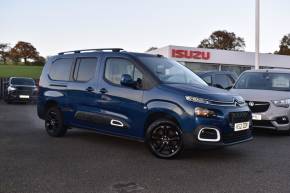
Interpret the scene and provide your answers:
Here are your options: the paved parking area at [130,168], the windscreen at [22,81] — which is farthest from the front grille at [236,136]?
the windscreen at [22,81]

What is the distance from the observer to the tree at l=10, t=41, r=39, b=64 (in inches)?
3110

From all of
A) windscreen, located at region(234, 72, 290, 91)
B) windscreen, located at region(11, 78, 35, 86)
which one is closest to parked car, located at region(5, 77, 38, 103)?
windscreen, located at region(11, 78, 35, 86)

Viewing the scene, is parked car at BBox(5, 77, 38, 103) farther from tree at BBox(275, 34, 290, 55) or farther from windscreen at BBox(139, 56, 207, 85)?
tree at BBox(275, 34, 290, 55)

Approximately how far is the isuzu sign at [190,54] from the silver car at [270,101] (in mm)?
23366

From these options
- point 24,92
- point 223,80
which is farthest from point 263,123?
point 24,92

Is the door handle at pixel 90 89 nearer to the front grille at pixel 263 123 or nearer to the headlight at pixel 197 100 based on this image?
the headlight at pixel 197 100

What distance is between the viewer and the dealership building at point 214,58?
111 feet

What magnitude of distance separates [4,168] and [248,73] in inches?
286

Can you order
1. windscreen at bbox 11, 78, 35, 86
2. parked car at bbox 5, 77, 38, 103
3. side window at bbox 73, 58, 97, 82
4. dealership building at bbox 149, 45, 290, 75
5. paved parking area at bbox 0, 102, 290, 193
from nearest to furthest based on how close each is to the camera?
paved parking area at bbox 0, 102, 290, 193 < side window at bbox 73, 58, 97, 82 < parked car at bbox 5, 77, 38, 103 < windscreen at bbox 11, 78, 35, 86 < dealership building at bbox 149, 45, 290, 75

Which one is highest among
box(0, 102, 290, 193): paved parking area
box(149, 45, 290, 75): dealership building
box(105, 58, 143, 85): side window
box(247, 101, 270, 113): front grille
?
box(149, 45, 290, 75): dealership building

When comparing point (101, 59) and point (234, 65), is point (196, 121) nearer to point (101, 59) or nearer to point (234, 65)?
point (101, 59)

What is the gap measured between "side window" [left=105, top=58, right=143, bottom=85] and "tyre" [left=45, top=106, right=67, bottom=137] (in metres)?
1.78

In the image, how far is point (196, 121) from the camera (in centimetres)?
602

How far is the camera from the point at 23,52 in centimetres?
8119
